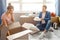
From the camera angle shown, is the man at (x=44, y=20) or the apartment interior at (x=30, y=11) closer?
the man at (x=44, y=20)

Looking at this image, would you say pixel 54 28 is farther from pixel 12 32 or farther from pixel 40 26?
pixel 12 32

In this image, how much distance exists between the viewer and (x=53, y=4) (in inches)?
252

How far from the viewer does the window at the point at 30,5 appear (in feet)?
20.9

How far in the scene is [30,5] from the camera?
21.3 ft

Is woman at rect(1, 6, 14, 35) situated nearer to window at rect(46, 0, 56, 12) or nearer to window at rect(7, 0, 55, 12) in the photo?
window at rect(7, 0, 55, 12)

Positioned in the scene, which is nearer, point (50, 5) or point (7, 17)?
point (7, 17)

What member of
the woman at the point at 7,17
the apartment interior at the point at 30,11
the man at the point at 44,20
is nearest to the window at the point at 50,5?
the apartment interior at the point at 30,11

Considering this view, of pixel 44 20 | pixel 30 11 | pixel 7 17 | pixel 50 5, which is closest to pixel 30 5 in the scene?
pixel 30 11

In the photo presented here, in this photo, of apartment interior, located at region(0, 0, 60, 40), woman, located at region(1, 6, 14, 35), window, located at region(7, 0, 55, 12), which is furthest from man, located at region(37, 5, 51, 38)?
woman, located at region(1, 6, 14, 35)

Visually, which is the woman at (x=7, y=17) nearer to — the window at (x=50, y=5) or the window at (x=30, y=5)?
the window at (x=30, y=5)

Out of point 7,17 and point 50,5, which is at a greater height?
point 50,5

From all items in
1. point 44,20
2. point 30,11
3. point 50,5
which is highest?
point 50,5

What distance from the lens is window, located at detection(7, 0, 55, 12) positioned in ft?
20.9

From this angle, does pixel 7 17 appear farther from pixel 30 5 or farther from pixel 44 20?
pixel 30 5
